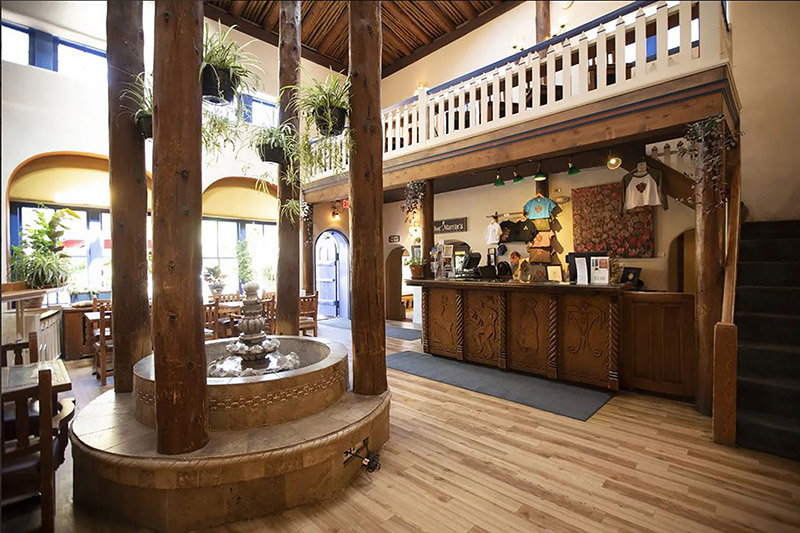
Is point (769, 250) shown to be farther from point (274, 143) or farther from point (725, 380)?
point (274, 143)

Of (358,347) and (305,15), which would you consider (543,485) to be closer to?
(358,347)

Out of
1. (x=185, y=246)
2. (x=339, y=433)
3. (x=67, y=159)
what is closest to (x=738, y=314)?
(x=339, y=433)

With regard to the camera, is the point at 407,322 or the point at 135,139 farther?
the point at 407,322

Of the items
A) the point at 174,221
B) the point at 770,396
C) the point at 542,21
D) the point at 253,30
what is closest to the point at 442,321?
the point at 770,396

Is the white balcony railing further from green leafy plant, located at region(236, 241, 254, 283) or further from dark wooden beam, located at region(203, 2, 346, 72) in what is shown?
green leafy plant, located at region(236, 241, 254, 283)

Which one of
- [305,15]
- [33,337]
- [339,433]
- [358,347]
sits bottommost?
[339,433]

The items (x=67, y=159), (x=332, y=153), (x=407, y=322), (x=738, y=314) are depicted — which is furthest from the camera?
(x=407, y=322)

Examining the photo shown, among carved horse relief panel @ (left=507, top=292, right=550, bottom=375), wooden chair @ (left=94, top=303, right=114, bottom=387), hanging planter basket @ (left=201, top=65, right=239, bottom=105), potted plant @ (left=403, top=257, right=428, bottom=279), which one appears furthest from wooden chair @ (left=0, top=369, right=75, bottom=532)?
potted plant @ (left=403, top=257, right=428, bottom=279)

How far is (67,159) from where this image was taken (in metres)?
6.36

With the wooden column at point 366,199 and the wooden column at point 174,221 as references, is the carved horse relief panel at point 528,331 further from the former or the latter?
the wooden column at point 174,221

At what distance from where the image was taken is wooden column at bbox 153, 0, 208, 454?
2.11 meters

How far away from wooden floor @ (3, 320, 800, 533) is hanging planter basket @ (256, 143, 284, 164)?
103 inches

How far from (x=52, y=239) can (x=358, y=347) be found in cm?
447

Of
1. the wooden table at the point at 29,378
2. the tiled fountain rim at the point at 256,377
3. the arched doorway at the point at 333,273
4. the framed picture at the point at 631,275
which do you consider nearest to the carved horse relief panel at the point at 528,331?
the framed picture at the point at 631,275
